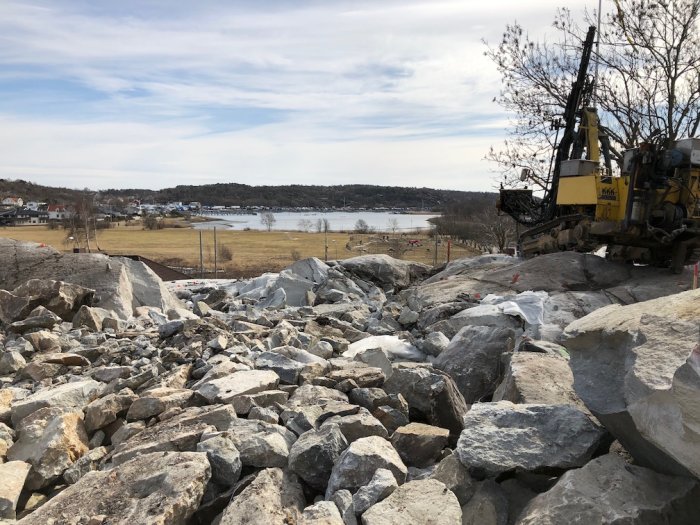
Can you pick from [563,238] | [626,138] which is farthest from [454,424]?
[626,138]

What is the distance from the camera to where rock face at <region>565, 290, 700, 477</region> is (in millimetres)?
2160

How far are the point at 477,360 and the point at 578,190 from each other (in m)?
7.07

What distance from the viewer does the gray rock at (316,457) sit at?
3242 mm

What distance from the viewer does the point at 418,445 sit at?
3613mm

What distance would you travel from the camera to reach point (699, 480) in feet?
7.78

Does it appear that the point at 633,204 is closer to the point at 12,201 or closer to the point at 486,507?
the point at 486,507

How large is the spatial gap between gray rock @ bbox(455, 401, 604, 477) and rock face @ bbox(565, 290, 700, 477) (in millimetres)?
213

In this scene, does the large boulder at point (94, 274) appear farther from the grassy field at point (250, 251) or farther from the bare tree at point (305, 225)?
the bare tree at point (305, 225)

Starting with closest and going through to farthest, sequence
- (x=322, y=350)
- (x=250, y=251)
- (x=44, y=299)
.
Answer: (x=322, y=350)
(x=44, y=299)
(x=250, y=251)

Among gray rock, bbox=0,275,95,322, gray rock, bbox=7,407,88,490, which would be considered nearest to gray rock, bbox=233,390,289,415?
gray rock, bbox=7,407,88,490

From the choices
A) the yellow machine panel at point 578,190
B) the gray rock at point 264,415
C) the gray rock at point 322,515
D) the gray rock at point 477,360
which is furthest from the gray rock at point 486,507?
the yellow machine panel at point 578,190

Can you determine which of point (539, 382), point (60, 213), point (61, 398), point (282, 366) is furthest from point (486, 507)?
point (60, 213)

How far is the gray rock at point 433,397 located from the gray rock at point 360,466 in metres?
0.95

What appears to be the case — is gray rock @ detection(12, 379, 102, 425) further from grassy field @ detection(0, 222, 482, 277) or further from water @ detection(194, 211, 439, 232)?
water @ detection(194, 211, 439, 232)
